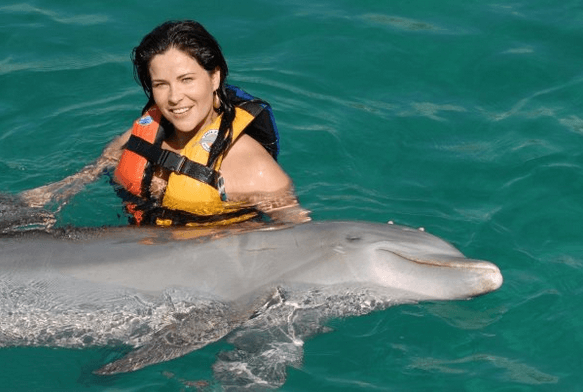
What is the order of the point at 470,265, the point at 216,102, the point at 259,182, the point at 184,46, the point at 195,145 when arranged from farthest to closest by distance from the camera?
the point at 216,102
the point at 195,145
the point at 259,182
the point at 184,46
the point at 470,265

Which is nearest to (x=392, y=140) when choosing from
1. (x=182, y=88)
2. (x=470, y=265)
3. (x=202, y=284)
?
(x=182, y=88)

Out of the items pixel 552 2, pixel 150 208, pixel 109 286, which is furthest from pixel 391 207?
pixel 552 2

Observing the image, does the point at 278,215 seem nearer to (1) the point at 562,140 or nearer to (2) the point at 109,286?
(2) the point at 109,286

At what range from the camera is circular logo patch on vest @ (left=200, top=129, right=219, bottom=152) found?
25.2 ft

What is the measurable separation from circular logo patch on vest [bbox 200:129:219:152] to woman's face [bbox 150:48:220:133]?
118mm

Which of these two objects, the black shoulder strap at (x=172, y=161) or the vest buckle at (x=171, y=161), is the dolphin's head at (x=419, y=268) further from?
the vest buckle at (x=171, y=161)

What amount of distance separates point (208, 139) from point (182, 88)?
50 centimetres

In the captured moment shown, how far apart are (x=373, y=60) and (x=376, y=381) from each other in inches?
209

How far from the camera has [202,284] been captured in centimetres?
686

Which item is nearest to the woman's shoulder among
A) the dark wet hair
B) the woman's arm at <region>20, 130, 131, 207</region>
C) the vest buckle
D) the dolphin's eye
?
the dark wet hair

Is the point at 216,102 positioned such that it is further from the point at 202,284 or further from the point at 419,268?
the point at 419,268

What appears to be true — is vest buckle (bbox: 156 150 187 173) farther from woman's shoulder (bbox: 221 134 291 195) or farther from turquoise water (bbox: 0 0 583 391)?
turquoise water (bbox: 0 0 583 391)

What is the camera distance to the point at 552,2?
12.5 metres

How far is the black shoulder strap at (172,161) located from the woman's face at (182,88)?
25 cm
